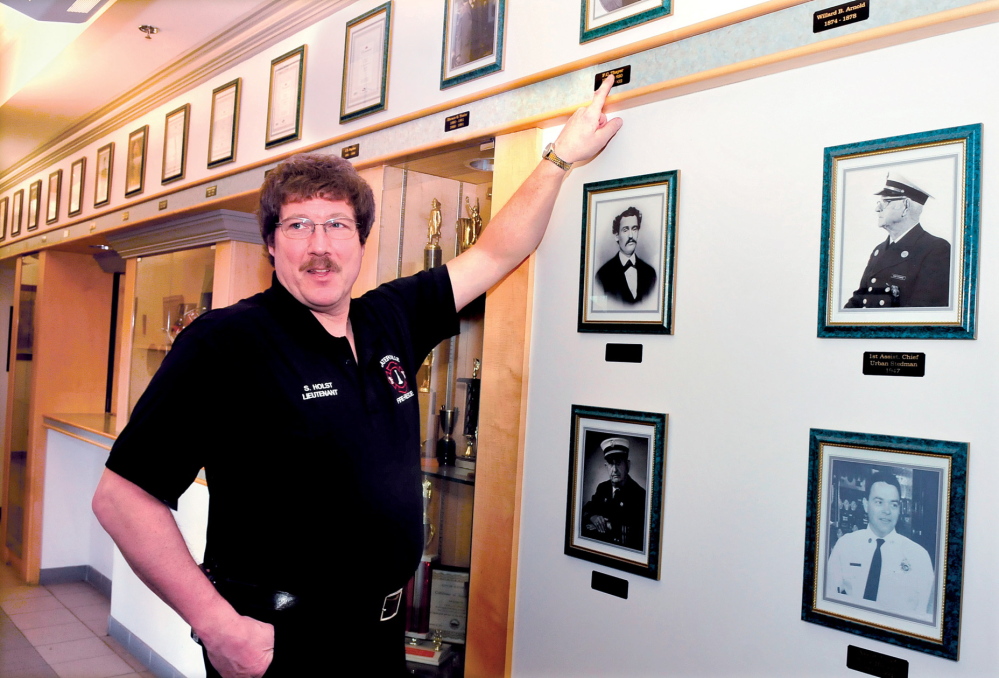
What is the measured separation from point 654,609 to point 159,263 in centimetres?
377

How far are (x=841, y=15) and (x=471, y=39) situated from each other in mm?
1081

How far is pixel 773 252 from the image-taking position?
4.75ft

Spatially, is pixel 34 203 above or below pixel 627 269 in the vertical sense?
above

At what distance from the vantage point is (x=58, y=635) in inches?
192

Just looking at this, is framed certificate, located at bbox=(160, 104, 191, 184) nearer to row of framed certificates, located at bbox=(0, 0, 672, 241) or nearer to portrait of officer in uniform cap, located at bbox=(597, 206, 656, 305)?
row of framed certificates, located at bbox=(0, 0, 672, 241)

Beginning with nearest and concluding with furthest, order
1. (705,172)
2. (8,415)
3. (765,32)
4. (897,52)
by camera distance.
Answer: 1. (897,52)
2. (765,32)
3. (705,172)
4. (8,415)

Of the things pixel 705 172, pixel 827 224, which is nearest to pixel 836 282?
pixel 827 224

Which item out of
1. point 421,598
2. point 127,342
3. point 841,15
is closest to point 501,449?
point 421,598

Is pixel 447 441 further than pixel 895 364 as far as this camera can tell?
Yes

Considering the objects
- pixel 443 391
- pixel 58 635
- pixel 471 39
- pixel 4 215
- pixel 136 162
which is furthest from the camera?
pixel 4 215

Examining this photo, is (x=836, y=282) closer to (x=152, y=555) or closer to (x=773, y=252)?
(x=773, y=252)

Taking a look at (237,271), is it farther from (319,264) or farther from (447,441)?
(319,264)

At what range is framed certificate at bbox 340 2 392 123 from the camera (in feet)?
8.04

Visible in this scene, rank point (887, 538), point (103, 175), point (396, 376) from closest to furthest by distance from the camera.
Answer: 1. point (887, 538)
2. point (396, 376)
3. point (103, 175)
